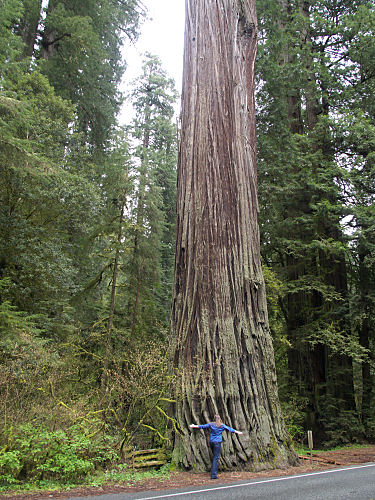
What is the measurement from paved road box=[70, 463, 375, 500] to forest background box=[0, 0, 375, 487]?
226cm

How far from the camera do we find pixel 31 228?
36.1 ft

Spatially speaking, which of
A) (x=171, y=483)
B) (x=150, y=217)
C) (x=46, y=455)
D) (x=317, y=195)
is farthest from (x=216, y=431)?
(x=150, y=217)

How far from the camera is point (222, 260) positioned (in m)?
7.52

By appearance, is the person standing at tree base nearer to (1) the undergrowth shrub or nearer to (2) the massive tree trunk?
(2) the massive tree trunk

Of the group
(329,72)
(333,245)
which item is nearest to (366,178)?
(333,245)

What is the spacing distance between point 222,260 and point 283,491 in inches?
148

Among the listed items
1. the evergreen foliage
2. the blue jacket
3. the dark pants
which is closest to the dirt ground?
the dark pants

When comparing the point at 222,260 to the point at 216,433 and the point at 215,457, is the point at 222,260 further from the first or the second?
the point at 215,457

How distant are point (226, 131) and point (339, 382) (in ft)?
31.3

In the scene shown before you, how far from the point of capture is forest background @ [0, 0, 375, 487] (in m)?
10.2

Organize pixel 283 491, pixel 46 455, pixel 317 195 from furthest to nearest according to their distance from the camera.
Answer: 1. pixel 317 195
2. pixel 46 455
3. pixel 283 491

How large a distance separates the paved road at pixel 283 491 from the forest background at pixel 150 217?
2.26 meters

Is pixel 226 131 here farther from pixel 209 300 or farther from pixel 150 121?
pixel 150 121

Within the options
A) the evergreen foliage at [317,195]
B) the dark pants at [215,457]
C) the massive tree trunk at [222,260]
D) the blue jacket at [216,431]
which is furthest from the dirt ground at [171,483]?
the evergreen foliage at [317,195]
